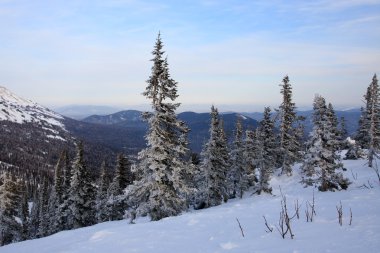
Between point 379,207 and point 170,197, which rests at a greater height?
point 379,207

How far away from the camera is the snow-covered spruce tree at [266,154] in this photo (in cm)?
4044

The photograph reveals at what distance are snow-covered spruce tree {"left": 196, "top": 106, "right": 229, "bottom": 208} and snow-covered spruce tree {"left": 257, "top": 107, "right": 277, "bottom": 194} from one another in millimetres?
4769

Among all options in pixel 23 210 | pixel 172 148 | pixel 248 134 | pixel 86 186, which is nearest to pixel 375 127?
pixel 248 134

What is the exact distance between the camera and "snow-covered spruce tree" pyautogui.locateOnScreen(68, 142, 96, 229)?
41.4 m

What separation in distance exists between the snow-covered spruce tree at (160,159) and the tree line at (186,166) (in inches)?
2.9

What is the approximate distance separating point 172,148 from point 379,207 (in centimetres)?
1632

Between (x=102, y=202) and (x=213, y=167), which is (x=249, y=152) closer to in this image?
(x=213, y=167)

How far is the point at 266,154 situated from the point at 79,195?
2437 centimetres

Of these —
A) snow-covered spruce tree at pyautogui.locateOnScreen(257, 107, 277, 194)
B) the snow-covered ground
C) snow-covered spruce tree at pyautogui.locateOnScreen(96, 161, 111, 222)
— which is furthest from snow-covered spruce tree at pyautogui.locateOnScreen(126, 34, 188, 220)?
snow-covered spruce tree at pyautogui.locateOnScreen(96, 161, 111, 222)

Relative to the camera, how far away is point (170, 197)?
24.8 m

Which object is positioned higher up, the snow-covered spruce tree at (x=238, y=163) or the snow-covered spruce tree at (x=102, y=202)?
the snow-covered spruce tree at (x=238, y=163)

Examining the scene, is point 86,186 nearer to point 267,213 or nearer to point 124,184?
point 124,184

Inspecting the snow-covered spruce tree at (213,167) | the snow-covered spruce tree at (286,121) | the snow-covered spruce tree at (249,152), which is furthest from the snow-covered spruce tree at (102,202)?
the snow-covered spruce tree at (286,121)

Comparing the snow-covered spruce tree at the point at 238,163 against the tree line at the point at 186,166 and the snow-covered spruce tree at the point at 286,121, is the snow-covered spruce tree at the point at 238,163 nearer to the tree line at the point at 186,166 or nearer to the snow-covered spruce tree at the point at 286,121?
the tree line at the point at 186,166
